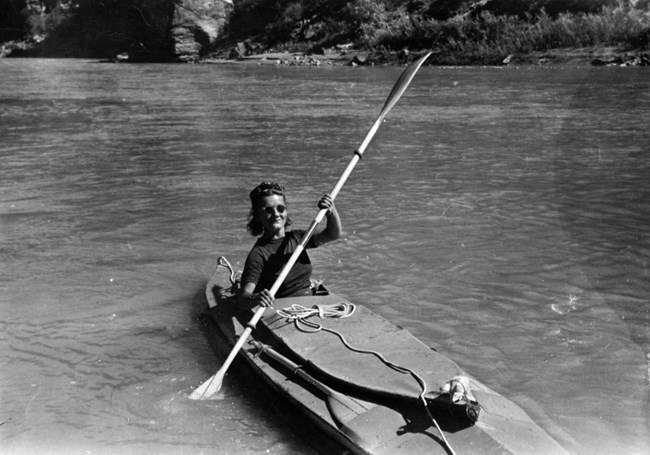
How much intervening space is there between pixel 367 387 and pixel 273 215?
1643 mm

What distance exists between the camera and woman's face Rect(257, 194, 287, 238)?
197 inches

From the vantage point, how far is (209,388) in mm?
4551

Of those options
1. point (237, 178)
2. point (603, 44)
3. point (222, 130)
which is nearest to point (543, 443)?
point (237, 178)

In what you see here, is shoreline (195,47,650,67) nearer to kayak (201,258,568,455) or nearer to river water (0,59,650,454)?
river water (0,59,650,454)

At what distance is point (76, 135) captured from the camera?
46.2 ft

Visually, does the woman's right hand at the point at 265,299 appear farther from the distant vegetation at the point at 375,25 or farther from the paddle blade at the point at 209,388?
the distant vegetation at the point at 375,25

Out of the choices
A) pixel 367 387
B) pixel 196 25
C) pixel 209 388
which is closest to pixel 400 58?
pixel 196 25

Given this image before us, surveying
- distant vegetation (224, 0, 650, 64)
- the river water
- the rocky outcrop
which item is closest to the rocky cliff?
the rocky outcrop

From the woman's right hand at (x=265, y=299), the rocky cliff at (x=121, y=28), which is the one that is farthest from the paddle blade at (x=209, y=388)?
the rocky cliff at (x=121, y=28)

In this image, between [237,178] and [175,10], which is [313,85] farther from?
[175,10]

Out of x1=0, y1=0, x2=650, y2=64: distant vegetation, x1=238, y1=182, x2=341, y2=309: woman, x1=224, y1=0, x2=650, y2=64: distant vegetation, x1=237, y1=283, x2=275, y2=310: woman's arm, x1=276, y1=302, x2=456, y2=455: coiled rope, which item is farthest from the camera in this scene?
x1=0, y1=0, x2=650, y2=64: distant vegetation

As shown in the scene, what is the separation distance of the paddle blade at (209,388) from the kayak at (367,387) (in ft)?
0.60

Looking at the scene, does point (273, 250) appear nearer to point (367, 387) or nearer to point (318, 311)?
point (318, 311)

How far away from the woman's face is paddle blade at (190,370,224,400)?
3.52 ft
